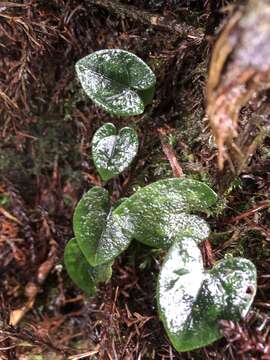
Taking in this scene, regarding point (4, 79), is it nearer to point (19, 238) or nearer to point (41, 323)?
point (19, 238)

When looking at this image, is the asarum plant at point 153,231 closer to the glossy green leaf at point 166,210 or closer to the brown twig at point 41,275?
the glossy green leaf at point 166,210

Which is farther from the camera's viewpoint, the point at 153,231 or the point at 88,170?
the point at 88,170

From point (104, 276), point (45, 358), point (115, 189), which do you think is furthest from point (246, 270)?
point (45, 358)

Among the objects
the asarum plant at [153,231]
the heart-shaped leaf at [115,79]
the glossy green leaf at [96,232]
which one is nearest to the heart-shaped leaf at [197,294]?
the asarum plant at [153,231]

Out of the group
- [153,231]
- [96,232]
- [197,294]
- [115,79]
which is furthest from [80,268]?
[115,79]

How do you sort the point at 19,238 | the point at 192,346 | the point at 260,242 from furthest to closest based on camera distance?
the point at 19,238
the point at 260,242
the point at 192,346

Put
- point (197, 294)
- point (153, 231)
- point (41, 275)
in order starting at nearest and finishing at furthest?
point (197, 294)
point (153, 231)
point (41, 275)

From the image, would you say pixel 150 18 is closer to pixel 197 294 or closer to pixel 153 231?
pixel 153 231
